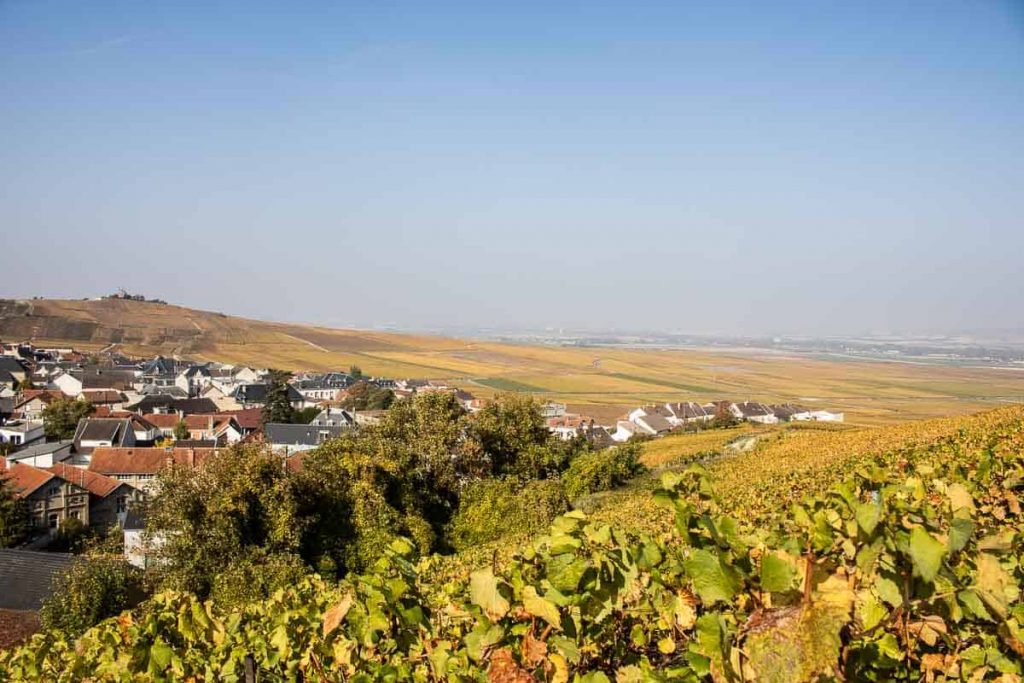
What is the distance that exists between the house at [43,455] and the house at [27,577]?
2403cm

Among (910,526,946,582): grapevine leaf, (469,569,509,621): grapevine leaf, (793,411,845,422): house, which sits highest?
(910,526,946,582): grapevine leaf

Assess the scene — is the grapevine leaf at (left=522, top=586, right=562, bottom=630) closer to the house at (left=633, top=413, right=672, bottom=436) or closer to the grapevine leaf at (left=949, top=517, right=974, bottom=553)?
the grapevine leaf at (left=949, top=517, right=974, bottom=553)

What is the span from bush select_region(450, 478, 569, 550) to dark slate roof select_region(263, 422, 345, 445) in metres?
31.4

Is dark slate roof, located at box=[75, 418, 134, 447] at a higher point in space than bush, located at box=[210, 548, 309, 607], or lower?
lower

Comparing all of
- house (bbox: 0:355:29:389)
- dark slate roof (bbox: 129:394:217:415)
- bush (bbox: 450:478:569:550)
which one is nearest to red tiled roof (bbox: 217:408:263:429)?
dark slate roof (bbox: 129:394:217:415)

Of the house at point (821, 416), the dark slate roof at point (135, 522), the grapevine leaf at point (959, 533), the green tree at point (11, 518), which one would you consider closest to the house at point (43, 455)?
the green tree at point (11, 518)

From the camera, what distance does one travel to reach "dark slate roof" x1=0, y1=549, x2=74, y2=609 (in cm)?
2236

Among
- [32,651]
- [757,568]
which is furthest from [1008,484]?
[32,651]

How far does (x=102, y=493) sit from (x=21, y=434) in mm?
22623

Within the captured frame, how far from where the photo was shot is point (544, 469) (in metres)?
27.5

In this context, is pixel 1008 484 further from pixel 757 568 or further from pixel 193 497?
pixel 193 497

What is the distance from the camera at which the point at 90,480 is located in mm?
40406

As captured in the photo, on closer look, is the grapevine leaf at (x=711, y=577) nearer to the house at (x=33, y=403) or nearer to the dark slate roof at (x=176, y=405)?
the dark slate roof at (x=176, y=405)

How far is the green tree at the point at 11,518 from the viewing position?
3209 cm
